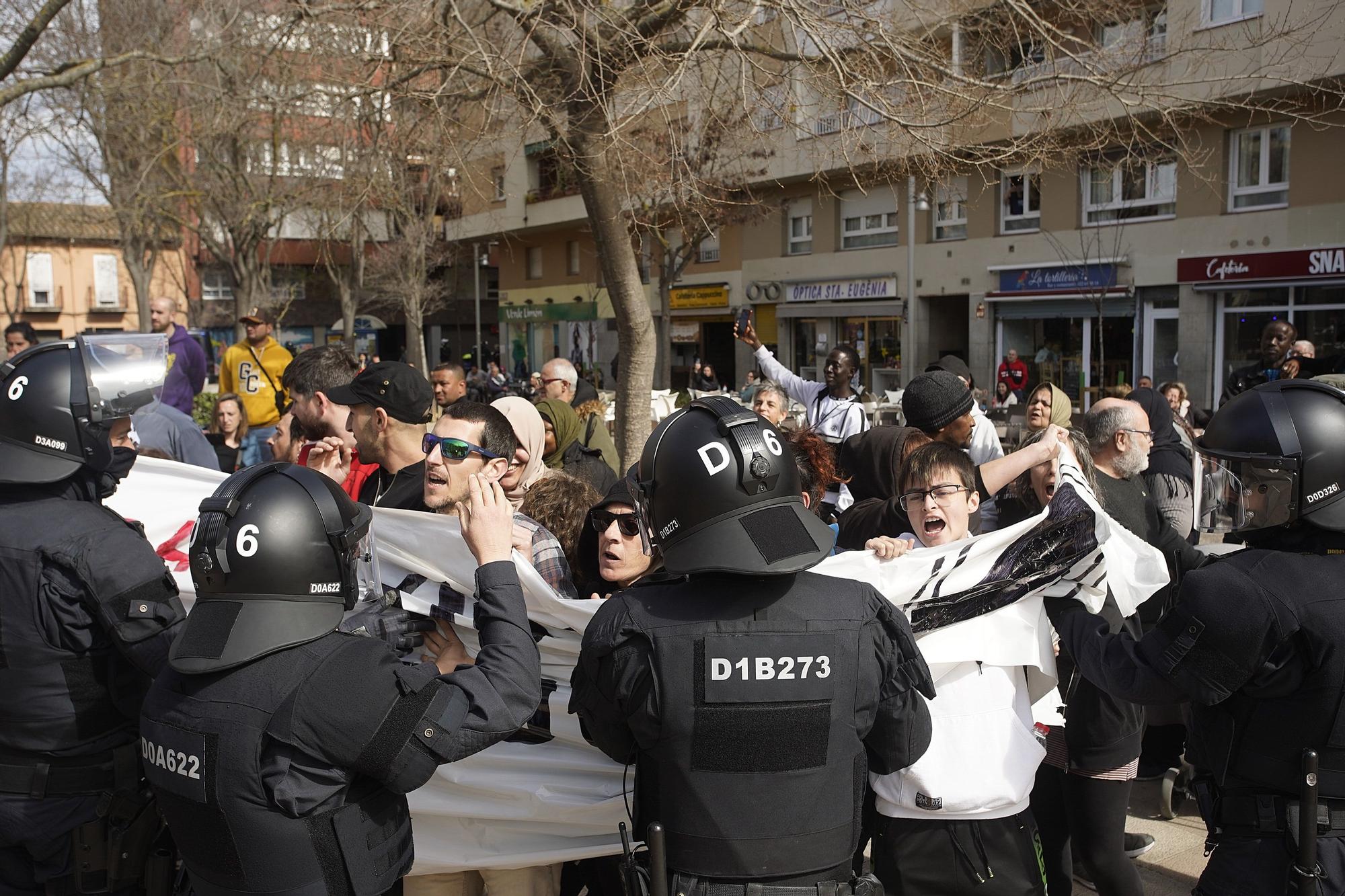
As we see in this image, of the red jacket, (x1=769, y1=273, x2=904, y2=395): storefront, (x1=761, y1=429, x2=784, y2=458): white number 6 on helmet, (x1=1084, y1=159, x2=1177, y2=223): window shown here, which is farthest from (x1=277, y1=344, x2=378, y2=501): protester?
(x1=769, y1=273, x2=904, y2=395): storefront

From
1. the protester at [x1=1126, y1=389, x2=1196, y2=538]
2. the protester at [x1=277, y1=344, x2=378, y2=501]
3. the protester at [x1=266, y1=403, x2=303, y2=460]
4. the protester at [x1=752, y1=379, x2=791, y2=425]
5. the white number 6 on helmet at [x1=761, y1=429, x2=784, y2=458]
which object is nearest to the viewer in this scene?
the white number 6 on helmet at [x1=761, y1=429, x2=784, y2=458]

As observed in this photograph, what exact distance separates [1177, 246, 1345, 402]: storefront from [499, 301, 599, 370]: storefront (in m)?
19.9

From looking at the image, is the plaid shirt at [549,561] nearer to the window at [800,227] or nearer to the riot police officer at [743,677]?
the riot police officer at [743,677]

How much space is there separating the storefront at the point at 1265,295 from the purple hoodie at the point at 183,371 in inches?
669

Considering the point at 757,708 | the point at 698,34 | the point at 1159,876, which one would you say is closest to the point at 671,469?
the point at 757,708

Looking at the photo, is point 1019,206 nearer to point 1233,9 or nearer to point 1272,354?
point 1233,9

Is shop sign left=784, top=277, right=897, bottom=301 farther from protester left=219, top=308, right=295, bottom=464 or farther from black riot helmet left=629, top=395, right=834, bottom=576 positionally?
black riot helmet left=629, top=395, right=834, bottom=576

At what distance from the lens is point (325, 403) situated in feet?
15.8

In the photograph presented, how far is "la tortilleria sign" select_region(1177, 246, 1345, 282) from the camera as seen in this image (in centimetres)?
1759

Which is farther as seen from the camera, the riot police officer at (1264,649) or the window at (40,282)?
the window at (40,282)

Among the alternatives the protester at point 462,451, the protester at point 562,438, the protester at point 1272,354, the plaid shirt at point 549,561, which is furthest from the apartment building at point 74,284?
the plaid shirt at point 549,561

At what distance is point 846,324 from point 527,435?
23700mm

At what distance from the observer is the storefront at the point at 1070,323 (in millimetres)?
21031

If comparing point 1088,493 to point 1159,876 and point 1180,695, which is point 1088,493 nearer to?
point 1180,695
